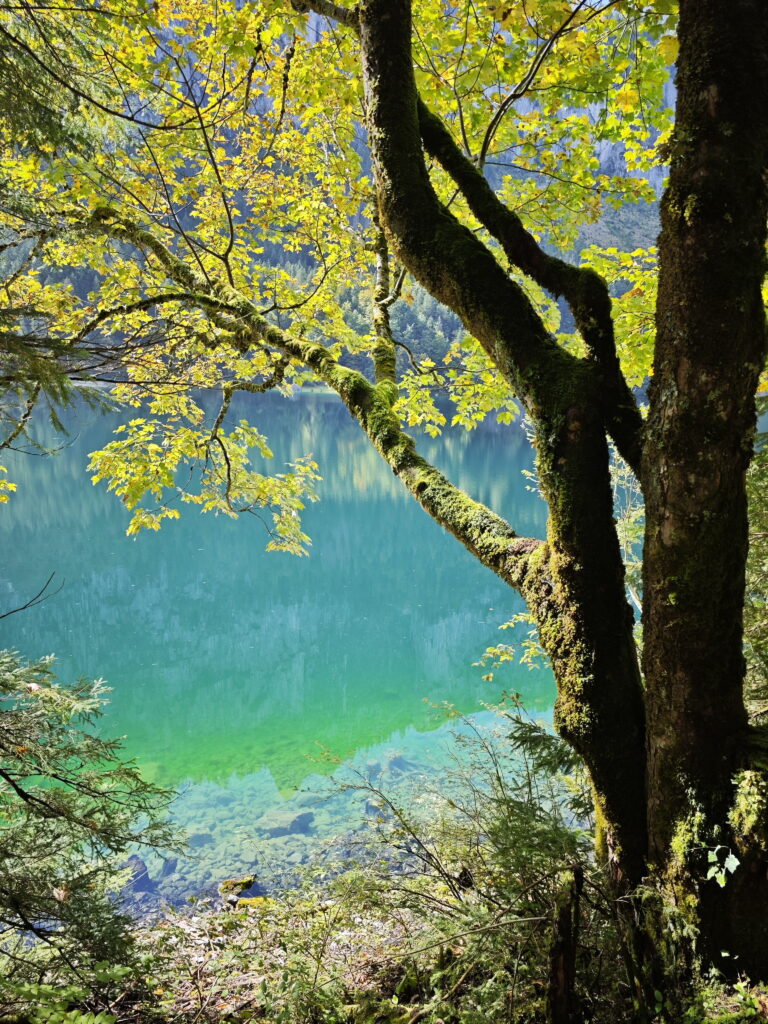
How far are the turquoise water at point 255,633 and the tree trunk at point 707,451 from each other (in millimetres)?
2341

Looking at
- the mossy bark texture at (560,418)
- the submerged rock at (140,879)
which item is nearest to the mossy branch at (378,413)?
the mossy bark texture at (560,418)

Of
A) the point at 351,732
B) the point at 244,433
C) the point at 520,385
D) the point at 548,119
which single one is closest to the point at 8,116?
the point at 520,385

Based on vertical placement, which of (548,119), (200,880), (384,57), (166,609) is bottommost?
(200,880)

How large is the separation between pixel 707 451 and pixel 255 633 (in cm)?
1549

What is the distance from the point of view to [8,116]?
217 cm

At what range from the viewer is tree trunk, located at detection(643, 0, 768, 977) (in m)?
1.75

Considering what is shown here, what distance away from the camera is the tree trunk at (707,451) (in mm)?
1751

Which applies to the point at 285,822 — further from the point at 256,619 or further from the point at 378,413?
the point at 256,619

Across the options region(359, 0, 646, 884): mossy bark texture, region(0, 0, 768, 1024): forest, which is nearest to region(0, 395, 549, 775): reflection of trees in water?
region(0, 0, 768, 1024): forest

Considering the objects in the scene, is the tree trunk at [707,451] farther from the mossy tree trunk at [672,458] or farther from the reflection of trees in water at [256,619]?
the reflection of trees in water at [256,619]

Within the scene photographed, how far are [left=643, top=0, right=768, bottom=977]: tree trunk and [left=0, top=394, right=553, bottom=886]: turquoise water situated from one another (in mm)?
2341

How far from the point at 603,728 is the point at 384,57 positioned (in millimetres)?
2698

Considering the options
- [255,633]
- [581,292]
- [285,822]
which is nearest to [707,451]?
[581,292]

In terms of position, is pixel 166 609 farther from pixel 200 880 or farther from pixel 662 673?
pixel 662 673
